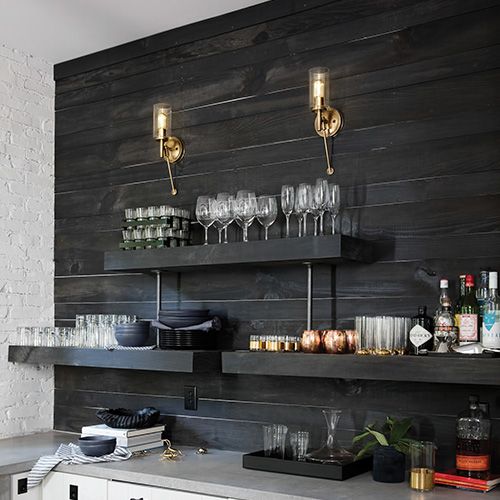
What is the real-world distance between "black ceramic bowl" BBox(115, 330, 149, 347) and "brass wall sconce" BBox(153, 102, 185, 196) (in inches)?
25.8

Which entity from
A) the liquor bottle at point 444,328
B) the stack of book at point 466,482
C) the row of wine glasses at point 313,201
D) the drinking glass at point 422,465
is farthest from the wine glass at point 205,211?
the stack of book at point 466,482

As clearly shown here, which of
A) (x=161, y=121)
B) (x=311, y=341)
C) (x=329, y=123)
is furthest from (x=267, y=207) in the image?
(x=161, y=121)

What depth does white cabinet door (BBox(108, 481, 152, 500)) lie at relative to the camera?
2.91 meters

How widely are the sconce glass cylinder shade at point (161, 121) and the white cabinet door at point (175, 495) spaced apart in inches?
60.0

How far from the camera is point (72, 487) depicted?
123 inches

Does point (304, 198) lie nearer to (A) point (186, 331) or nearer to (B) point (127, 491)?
(A) point (186, 331)

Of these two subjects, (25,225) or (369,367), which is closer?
(369,367)

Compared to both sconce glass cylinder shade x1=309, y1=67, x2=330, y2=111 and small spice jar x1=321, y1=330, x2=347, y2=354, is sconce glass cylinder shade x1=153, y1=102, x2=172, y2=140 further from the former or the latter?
small spice jar x1=321, y1=330, x2=347, y2=354

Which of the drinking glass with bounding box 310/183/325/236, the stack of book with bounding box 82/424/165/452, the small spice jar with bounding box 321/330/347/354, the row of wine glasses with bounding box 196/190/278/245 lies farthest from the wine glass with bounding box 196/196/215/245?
the stack of book with bounding box 82/424/165/452

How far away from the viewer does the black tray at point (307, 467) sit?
274cm

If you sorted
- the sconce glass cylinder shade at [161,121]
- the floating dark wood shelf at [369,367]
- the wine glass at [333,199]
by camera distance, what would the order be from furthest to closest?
the sconce glass cylinder shade at [161,121], the wine glass at [333,199], the floating dark wood shelf at [369,367]

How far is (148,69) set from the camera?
12.4ft

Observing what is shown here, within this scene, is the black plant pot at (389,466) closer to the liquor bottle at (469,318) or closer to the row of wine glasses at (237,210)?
the liquor bottle at (469,318)

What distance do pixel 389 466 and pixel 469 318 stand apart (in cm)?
56
